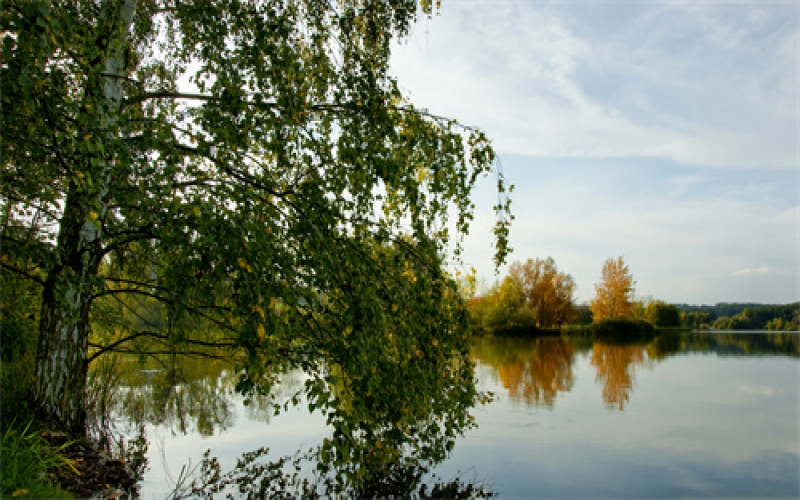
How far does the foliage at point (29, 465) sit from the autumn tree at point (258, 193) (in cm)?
52

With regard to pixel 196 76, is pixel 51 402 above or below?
below

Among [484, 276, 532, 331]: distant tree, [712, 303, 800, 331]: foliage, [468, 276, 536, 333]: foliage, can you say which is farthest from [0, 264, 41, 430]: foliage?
[712, 303, 800, 331]: foliage

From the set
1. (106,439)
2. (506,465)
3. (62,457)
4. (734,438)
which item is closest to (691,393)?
(734,438)

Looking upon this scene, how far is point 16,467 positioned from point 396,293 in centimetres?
300

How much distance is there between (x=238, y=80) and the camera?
4.18 meters

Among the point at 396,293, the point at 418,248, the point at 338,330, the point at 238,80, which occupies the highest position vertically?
the point at 238,80

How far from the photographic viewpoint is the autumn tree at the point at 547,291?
157 feet

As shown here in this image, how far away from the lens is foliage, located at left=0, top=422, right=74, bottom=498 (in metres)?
3.89

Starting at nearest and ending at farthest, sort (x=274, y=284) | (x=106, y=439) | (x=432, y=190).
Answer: (x=274, y=284), (x=432, y=190), (x=106, y=439)

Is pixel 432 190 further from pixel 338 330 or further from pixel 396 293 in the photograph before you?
pixel 338 330

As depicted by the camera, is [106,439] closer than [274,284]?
No

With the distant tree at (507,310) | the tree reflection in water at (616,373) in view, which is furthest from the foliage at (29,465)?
the distant tree at (507,310)

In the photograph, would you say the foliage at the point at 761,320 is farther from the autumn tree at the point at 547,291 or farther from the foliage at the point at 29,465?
the foliage at the point at 29,465

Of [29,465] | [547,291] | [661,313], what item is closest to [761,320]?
[661,313]
